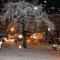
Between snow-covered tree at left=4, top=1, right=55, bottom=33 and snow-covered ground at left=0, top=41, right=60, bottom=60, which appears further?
snow-covered tree at left=4, top=1, right=55, bottom=33

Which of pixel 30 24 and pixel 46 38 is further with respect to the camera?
pixel 46 38

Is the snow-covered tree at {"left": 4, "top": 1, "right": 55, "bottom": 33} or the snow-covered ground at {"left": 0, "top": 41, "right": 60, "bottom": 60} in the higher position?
the snow-covered tree at {"left": 4, "top": 1, "right": 55, "bottom": 33}

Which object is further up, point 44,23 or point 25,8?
point 25,8

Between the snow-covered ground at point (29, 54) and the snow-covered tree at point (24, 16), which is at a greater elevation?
the snow-covered tree at point (24, 16)

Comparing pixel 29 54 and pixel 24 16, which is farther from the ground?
pixel 24 16

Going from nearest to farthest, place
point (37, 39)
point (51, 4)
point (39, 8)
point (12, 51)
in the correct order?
point (12, 51)
point (39, 8)
point (37, 39)
point (51, 4)

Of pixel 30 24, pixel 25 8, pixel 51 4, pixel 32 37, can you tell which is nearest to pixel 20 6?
pixel 25 8

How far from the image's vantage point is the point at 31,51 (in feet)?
76.5

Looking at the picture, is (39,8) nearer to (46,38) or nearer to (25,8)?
(25,8)

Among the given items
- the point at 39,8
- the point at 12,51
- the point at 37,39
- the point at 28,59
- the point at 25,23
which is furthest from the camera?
the point at 37,39

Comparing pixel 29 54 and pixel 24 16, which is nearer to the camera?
pixel 29 54

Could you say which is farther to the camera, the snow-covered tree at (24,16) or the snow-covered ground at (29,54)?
the snow-covered tree at (24,16)

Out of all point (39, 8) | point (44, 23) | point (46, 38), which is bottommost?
point (46, 38)

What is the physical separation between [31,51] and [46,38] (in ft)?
30.2
